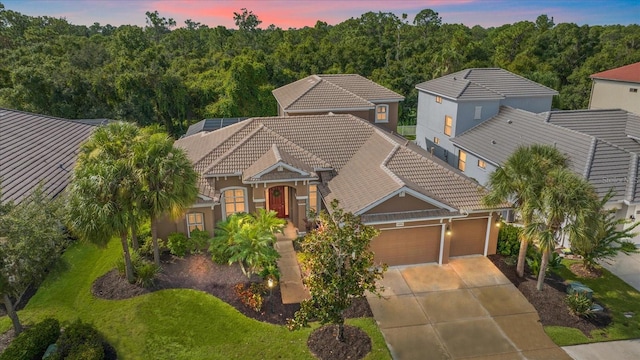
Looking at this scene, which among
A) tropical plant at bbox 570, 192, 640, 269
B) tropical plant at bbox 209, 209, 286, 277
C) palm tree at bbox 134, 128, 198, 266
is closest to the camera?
palm tree at bbox 134, 128, 198, 266

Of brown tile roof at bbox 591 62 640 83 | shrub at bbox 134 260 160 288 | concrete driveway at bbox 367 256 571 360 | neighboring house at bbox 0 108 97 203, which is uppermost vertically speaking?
brown tile roof at bbox 591 62 640 83

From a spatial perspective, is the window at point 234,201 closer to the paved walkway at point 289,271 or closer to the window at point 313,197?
the paved walkway at point 289,271

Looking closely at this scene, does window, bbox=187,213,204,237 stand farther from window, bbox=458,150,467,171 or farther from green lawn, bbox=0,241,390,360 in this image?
window, bbox=458,150,467,171

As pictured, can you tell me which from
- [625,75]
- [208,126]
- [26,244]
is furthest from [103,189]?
[625,75]

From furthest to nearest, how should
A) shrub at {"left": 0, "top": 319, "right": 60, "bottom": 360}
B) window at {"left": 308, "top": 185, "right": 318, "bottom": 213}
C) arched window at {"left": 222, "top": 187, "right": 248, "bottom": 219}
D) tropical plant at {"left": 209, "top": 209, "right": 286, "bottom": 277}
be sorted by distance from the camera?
window at {"left": 308, "top": 185, "right": 318, "bottom": 213} < arched window at {"left": 222, "top": 187, "right": 248, "bottom": 219} < tropical plant at {"left": 209, "top": 209, "right": 286, "bottom": 277} < shrub at {"left": 0, "top": 319, "right": 60, "bottom": 360}

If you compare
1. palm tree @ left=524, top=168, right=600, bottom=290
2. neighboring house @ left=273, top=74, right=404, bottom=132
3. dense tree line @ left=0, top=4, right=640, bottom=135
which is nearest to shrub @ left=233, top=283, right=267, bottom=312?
palm tree @ left=524, top=168, right=600, bottom=290

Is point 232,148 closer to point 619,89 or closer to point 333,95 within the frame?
point 333,95
